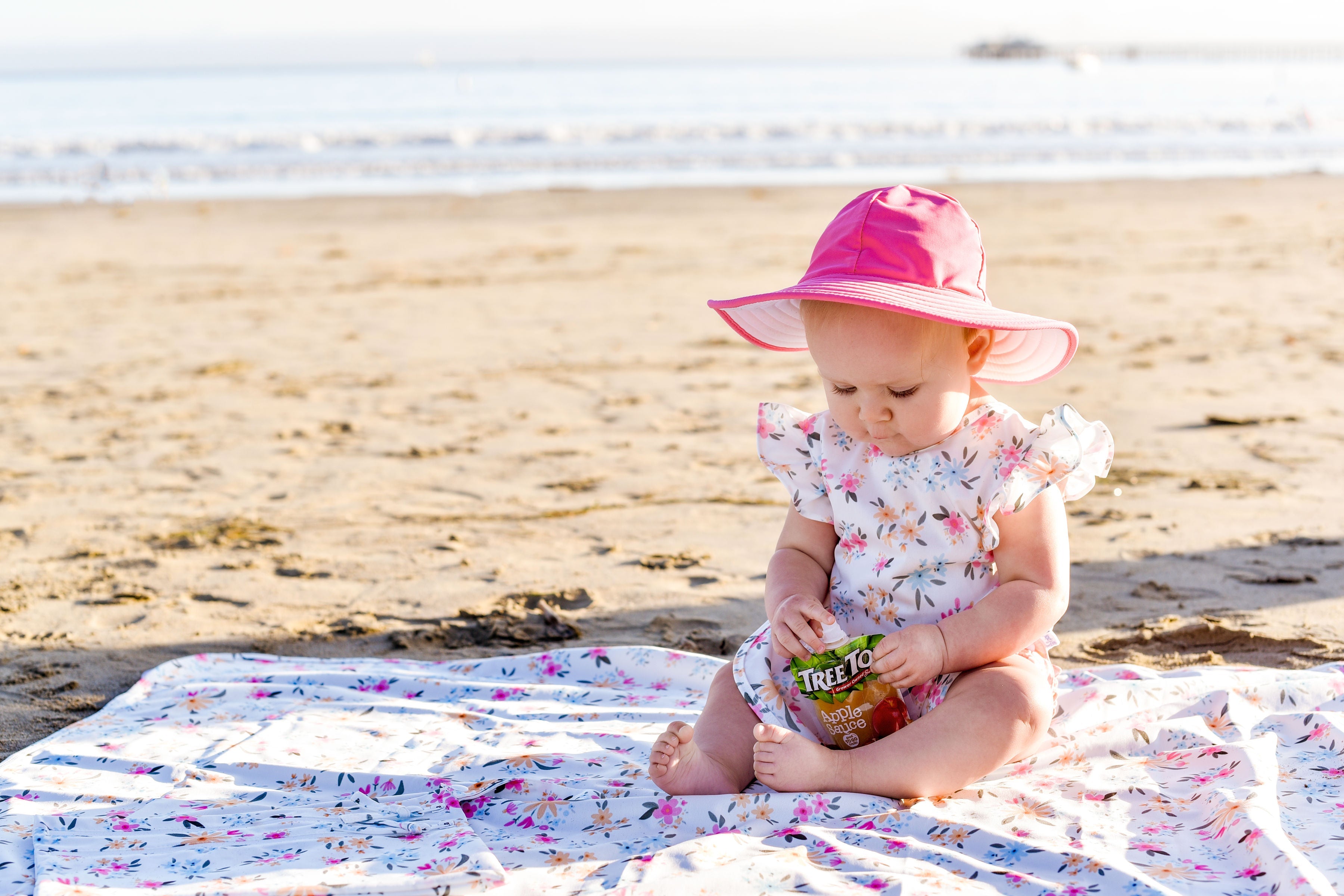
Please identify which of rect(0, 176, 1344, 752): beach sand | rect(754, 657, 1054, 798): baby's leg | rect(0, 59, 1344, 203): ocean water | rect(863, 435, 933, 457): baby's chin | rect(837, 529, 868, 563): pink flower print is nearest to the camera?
rect(754, 657, 1054, 798): baby's leg

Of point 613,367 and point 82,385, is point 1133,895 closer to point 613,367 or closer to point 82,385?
point 613,367

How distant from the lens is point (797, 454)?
2.41 metres

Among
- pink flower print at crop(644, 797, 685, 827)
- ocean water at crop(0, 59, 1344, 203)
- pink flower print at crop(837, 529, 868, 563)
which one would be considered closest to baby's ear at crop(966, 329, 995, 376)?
pink flower print at crop(837, 529, 868, 563)

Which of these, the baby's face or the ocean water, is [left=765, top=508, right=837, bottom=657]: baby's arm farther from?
the ocean water

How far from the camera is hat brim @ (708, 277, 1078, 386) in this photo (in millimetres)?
1997

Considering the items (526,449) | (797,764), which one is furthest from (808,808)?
(526,449)

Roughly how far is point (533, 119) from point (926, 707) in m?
26.5

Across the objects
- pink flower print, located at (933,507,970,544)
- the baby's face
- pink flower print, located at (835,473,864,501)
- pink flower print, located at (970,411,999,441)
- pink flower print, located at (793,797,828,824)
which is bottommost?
pink flower print, located at (793,797,828,824)

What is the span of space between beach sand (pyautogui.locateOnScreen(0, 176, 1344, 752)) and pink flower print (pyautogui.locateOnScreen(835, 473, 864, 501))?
1.00m

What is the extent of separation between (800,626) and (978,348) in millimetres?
610

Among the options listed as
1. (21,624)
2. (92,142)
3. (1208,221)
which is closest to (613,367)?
(21,624)

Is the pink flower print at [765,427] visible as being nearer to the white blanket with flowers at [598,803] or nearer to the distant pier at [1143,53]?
the white blanket with flowers at [598,803]

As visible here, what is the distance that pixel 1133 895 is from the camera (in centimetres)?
183

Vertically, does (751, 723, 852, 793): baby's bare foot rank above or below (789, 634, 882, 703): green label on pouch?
below
